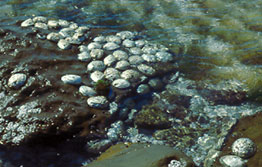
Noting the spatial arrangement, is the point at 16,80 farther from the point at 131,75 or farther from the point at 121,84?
the point at 131,75

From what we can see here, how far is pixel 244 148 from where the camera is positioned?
4.28 m

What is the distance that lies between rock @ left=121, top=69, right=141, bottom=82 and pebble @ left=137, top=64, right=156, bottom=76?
200 mm

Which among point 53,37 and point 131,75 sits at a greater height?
point 53,37

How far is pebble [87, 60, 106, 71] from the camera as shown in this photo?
585 centimetres

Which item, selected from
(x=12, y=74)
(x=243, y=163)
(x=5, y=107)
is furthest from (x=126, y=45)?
(x=243, y=163)

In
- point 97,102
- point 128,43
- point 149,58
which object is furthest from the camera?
point 128,43

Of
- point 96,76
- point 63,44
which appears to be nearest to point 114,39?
point 63,44

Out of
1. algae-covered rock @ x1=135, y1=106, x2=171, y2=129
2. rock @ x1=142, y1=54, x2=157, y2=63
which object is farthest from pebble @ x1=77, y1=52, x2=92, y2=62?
algae-covered rock @ x1=135, y1=106, x2=171, y2=129

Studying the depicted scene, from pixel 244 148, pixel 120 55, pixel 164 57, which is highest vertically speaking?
pixel 120 55

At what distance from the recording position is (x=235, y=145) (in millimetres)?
4410

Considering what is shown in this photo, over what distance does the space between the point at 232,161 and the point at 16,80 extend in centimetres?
414

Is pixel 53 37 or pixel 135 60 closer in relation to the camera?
pixel 135 60

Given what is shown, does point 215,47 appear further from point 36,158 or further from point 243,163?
point 36,158

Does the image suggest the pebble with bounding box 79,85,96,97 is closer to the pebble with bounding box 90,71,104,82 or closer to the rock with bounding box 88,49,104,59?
the pebble with bounding box 90,71,104,82
